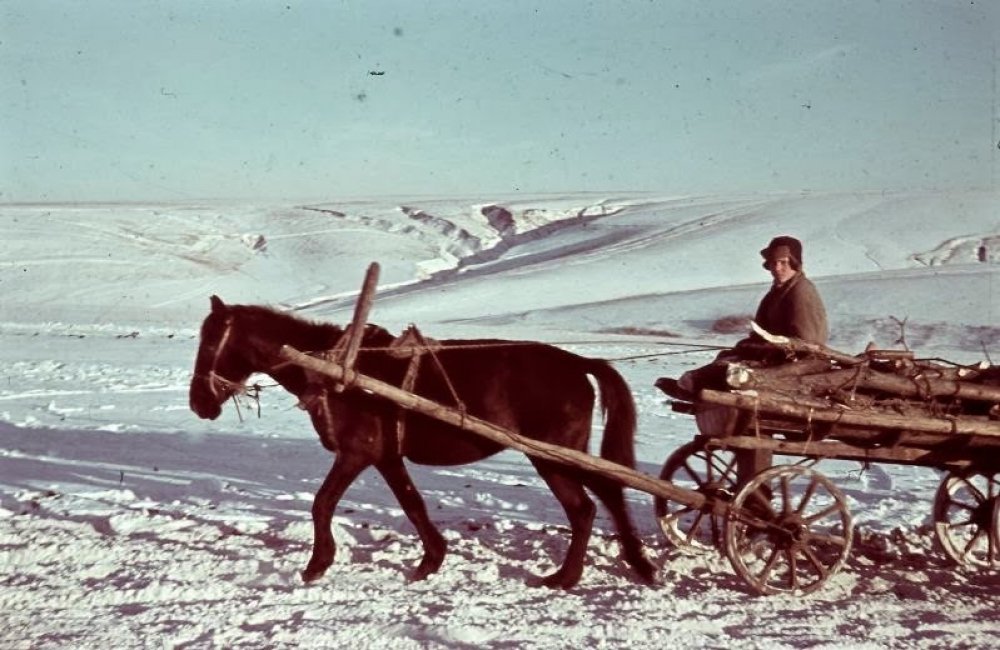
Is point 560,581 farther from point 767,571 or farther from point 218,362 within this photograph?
point 218,362

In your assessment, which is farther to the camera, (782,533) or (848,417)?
(782,533)

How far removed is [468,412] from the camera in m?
5.98

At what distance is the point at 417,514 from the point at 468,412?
767mm

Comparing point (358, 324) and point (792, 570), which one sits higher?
point (358, 324)

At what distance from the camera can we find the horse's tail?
20.0 feet

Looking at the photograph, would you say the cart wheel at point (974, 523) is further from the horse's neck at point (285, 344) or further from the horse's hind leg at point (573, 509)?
the horse's neck at point (285, 344)

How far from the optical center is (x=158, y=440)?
1089 cm

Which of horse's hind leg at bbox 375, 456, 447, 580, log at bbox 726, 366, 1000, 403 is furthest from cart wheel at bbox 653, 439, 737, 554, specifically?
horse's hind leg at bbox 375, 456, 447, 580

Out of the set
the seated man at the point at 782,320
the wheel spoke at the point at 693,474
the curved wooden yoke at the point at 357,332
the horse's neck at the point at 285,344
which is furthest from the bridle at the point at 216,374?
the wheel spoke at the point at 693,474

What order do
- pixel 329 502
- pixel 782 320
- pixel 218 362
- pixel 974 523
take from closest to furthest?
pixel 329 502
pixel 782 320
pixel 218 362
pixel 974 523

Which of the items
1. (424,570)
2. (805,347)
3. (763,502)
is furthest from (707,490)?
(424,570)

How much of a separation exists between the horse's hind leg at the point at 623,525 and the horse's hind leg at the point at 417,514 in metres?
1.06

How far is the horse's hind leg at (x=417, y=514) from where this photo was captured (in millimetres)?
6031

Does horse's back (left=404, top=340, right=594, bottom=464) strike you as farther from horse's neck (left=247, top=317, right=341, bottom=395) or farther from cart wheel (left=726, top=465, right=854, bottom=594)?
cart wheel (left=726, top=465, right=854, bottom=594)
